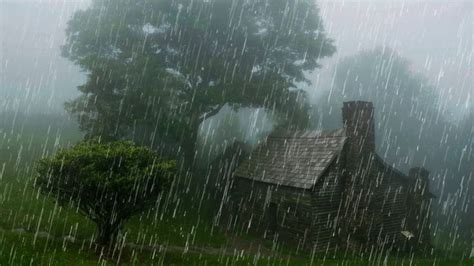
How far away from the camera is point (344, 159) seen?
23.2 m

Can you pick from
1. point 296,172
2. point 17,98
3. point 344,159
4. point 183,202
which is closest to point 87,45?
point 183,202

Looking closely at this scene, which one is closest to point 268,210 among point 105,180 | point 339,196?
point 339,196

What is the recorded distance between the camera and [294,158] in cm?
2538

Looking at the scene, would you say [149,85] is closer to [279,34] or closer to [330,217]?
[279,34]

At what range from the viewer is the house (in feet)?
73.2

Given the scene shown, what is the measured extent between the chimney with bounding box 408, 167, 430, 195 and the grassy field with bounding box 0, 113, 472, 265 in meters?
4.17

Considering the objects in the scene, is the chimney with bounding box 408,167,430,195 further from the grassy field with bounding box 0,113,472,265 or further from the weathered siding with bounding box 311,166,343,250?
the weathered siding with bounding box 311,166,343,250

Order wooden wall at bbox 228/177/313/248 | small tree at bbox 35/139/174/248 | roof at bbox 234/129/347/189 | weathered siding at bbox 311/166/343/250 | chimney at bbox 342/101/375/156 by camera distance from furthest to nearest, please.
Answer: roof at bbox 234/129/347/189 < chimney at bbox 342/101/375/156 < wooden wall at bbox 228/177/313/248 < weathered siding at bbox 311/166/343/250 < small tree at bbox 35/139/174/248

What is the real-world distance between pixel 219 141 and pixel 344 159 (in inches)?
1244

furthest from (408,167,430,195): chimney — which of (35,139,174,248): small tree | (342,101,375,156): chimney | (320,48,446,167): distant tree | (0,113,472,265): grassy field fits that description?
(320,48,446,167): distant tree

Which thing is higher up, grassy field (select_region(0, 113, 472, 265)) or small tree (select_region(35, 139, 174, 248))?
small tree (select_region(35, 139, 174, 248))

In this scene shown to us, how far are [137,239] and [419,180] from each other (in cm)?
1805

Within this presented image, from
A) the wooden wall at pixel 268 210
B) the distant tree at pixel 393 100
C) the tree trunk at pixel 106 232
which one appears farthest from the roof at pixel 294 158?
the distant tree at pixel 393 100

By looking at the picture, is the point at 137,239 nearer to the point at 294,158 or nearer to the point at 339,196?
the point at 294,158
